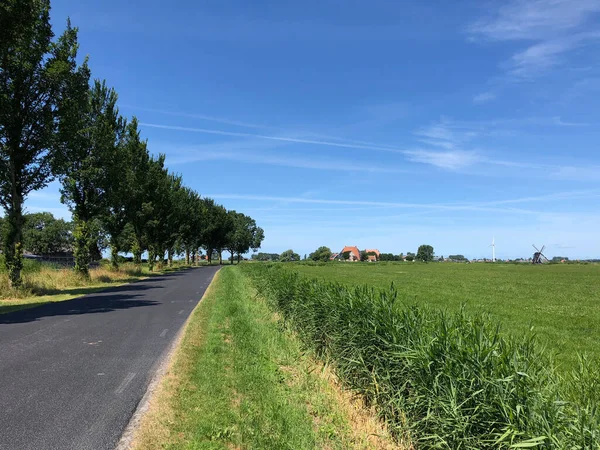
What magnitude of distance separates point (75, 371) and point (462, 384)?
6478 millimetres

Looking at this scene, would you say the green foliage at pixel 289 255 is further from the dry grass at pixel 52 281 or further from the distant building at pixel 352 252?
the dry grass at pixel 52 281

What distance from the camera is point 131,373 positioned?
6.99 meters

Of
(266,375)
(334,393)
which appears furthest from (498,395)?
(266,375)

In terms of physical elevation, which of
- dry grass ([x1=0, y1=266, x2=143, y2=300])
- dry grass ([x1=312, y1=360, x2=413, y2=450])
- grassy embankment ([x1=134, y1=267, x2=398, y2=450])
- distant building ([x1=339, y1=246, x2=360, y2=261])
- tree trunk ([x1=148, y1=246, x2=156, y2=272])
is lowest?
dry grass ([x1=312, y1=360, x2=413, y2=450])

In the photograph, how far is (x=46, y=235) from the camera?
3681 inches

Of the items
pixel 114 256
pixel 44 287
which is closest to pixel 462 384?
pixel 44 287

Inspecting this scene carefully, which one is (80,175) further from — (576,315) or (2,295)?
(576,315)

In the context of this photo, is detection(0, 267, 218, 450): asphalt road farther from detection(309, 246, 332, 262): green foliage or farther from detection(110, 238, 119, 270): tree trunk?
detection(309, 246, 332, 262): green foliage

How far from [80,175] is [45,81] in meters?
8.74

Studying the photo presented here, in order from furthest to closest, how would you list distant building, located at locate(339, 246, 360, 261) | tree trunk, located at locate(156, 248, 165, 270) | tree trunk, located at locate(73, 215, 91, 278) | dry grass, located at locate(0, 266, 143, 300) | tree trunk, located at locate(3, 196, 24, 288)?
distant building, located at locate(339, 246, 360, 261)
tree trunk, located at locate(156, 248, 165, 270)
tree trunk, located at locate(73, 215, 91, 278)
tree trunk, located at locate(3, 196, 24, 288)
dry grass, located at locate(0, 266, 143, 300)

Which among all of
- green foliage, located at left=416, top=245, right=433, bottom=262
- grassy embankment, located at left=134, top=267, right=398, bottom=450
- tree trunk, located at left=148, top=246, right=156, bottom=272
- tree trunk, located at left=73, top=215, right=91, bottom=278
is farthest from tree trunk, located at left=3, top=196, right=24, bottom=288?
green foliage, located at left=416, top=245, right=433, bottom=262

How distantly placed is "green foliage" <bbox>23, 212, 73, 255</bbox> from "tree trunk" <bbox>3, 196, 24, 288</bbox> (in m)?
80.7

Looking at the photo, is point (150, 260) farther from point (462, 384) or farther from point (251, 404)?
point (462, 384)

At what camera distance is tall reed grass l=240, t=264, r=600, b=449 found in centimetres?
322
